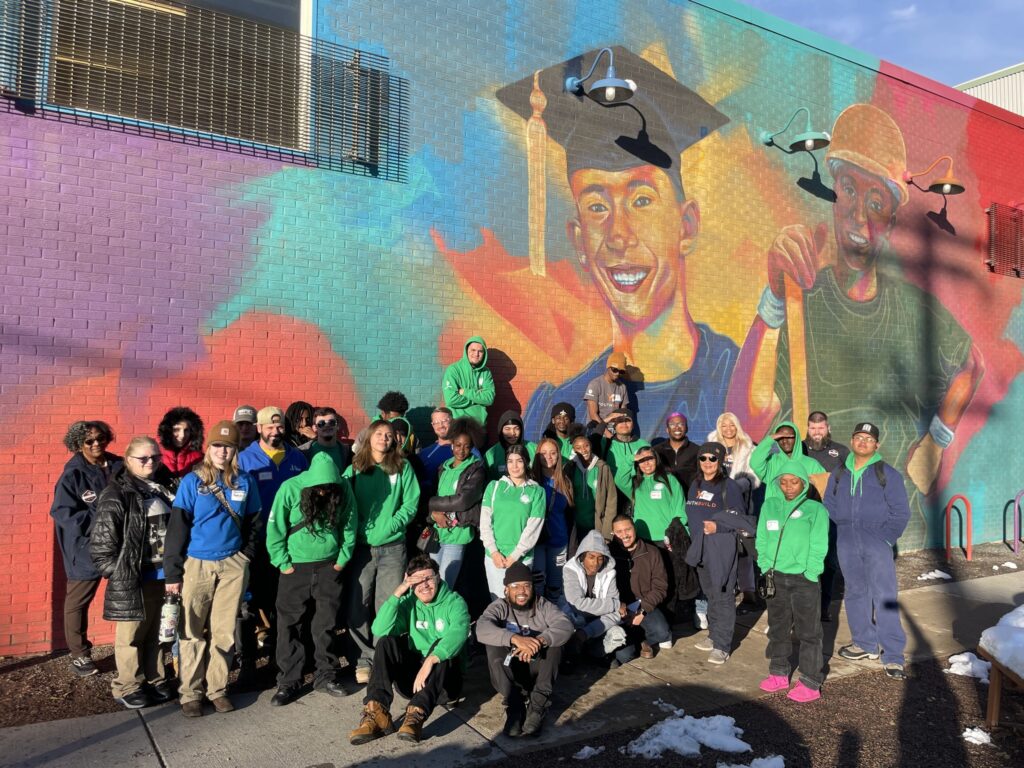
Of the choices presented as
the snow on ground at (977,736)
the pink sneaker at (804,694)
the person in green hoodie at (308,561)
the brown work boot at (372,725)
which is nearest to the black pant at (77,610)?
the person in green hoodie at (308,561)

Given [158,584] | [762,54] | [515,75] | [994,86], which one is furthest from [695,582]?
[994,86]

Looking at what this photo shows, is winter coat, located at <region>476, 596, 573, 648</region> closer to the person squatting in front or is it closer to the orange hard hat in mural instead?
the person squatting in front

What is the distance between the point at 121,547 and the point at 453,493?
7.98 ft

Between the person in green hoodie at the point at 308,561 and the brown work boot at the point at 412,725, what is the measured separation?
88cm

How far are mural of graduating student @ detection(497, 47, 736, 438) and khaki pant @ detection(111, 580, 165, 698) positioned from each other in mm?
4559

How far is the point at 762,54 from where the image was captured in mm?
10945

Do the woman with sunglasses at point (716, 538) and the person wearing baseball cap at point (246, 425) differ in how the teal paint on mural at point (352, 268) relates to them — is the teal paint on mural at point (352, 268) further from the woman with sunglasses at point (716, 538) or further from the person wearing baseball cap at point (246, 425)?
the woman with sunglasses at point (716, 538)

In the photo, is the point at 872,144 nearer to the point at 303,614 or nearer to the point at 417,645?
the point at 417,645

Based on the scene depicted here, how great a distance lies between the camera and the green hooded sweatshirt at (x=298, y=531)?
207 inches

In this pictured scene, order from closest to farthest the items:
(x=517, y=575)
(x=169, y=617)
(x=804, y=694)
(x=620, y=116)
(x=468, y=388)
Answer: (x=169, y=617) → (x=517, y=575) → (x=804, y=694) → (x=468, y=388) → (x=620, y=116)

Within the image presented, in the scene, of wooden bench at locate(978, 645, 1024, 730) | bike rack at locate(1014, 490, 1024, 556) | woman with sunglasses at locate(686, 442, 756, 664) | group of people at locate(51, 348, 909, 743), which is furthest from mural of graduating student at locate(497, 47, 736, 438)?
bike rack at locate(1014, 490, 1024, 556)

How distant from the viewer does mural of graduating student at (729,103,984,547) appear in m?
10.9

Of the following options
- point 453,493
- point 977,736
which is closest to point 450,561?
point 453,493

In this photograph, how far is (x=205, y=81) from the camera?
715 centimetres
